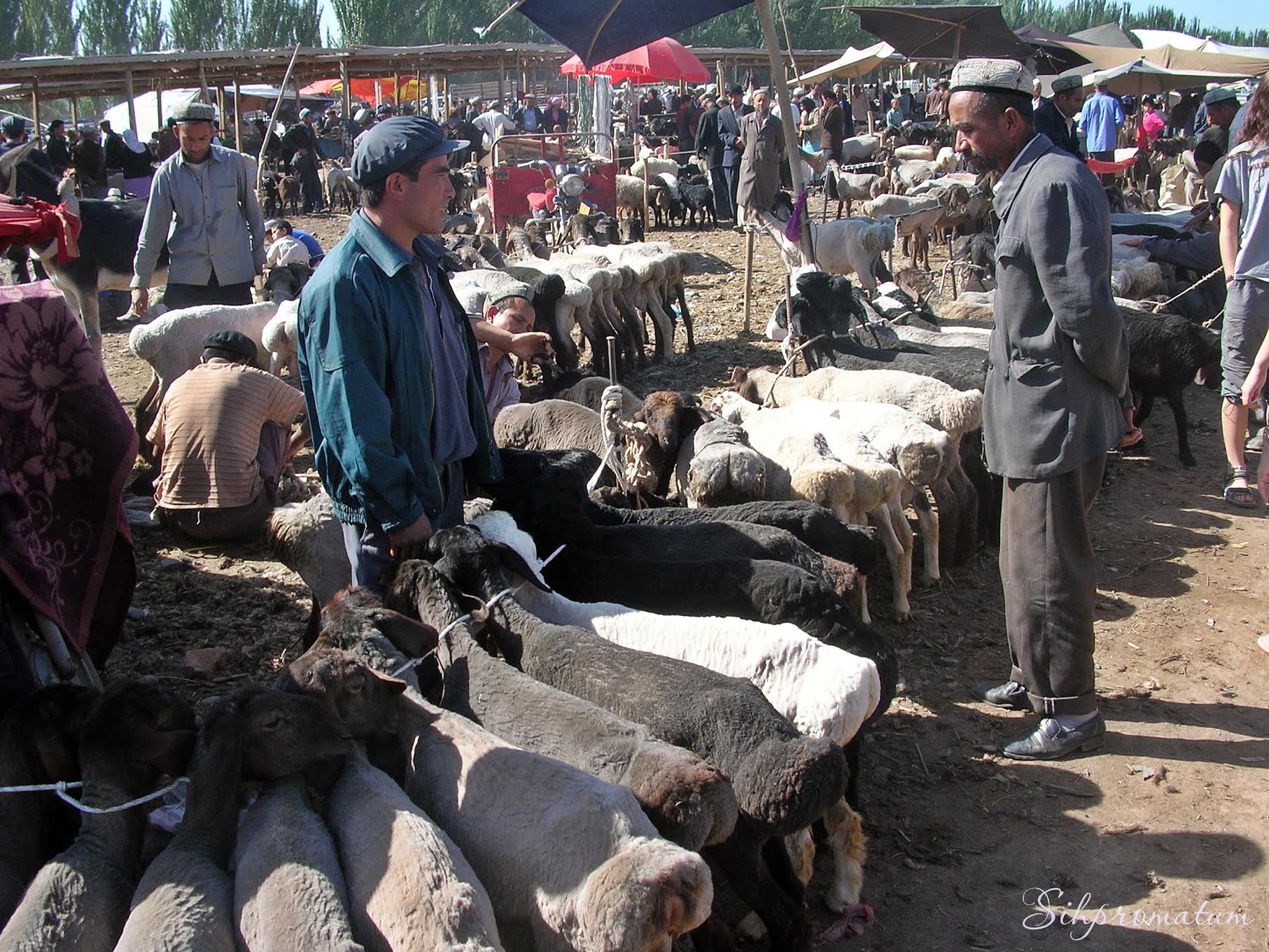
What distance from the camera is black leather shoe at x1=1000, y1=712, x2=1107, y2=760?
4336 millimetres

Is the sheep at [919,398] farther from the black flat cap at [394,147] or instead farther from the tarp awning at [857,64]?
the tarp awning at [857,64]

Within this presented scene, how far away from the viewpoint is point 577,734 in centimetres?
295

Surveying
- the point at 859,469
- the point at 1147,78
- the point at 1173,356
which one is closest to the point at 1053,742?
the point at 859,469

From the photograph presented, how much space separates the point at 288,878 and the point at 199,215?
21.3 ft

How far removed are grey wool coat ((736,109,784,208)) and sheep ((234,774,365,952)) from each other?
12.3 meters

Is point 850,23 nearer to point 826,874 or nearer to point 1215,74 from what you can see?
point 1215,74

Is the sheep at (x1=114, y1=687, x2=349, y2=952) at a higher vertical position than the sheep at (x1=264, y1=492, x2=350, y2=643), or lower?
higher

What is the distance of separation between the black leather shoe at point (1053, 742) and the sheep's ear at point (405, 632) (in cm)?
252

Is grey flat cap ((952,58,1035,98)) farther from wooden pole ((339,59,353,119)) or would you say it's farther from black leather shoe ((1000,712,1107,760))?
wooden pole ((339,59,353,119))

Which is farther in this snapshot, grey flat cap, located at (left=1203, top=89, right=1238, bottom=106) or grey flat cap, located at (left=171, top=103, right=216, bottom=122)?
grey flat cap, located at (left=1203, top=89, right=1238, bottom=106)

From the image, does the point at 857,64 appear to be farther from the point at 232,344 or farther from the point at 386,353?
the point at 386,353

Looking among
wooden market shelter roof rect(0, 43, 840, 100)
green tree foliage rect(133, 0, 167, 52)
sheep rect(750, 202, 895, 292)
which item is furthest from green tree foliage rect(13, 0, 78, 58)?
sheep rect(750, 202, 895, 292)

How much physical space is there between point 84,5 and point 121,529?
85.1 metres

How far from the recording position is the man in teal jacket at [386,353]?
3.28 meters
